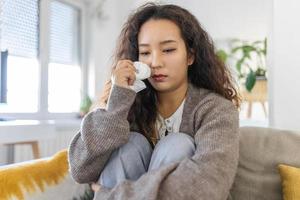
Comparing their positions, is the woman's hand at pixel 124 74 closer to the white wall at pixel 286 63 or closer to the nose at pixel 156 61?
the nose at pixel 156 61

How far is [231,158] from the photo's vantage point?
35.2 inches

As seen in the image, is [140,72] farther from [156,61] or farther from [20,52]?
[20,52]

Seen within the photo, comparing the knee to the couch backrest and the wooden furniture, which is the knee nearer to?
the couch backrest

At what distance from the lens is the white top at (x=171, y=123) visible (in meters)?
1.10

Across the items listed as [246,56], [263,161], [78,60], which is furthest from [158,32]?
[246,56]

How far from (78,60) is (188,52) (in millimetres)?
2099

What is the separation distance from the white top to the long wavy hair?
19 millimetres

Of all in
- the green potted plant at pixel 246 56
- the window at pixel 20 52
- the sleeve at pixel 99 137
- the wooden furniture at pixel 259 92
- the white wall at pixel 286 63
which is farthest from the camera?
the green potted plant at pixel 246 56

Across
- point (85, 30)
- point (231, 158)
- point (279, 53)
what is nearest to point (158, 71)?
point (231, 158)

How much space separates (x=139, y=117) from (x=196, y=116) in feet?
0.66

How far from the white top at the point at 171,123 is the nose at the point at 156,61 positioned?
0.50ft

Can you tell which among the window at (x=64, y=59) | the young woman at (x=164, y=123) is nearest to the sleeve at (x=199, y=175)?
the young woman at (x=164, y=123)

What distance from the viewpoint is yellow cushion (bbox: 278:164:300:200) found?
97 cm

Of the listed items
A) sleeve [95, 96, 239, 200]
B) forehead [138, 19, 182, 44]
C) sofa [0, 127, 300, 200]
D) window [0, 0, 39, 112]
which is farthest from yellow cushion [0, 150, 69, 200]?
window [0, 0, 39, 112]
